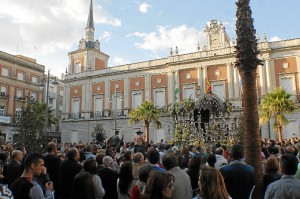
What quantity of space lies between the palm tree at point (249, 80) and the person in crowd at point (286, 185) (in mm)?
1733

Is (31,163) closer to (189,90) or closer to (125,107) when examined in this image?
(189,90)

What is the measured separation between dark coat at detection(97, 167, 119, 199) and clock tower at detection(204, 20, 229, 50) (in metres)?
31.1

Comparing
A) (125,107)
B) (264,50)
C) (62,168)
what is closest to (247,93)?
(62,168)

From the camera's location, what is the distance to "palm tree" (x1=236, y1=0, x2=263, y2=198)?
6.15 m

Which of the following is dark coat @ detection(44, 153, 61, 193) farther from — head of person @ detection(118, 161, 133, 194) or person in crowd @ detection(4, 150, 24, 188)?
head of person @ detection(118, 161, 133, 194)

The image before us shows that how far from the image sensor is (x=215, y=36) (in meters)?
35.0

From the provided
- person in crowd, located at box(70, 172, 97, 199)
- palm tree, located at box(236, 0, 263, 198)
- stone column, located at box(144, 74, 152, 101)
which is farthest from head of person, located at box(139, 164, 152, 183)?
stone column, located at box(144, 74, 152, 101)

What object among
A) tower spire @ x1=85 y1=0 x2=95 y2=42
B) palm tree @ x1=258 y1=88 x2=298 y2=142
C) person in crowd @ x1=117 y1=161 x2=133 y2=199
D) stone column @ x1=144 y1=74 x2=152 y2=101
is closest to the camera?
person in crowd @ x1=117 y1=161 x2=133 y2=199

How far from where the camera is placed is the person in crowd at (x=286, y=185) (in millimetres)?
3584

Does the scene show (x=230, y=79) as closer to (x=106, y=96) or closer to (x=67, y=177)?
(x=106, y=96)

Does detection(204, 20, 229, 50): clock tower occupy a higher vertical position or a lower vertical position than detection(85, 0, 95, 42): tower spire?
lower

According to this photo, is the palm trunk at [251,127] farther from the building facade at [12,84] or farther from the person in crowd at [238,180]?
the building facade at [12,84]

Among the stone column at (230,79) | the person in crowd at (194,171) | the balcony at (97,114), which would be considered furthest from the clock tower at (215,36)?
the person in crowd at (194,171)

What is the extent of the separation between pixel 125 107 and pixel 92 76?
6.84m
